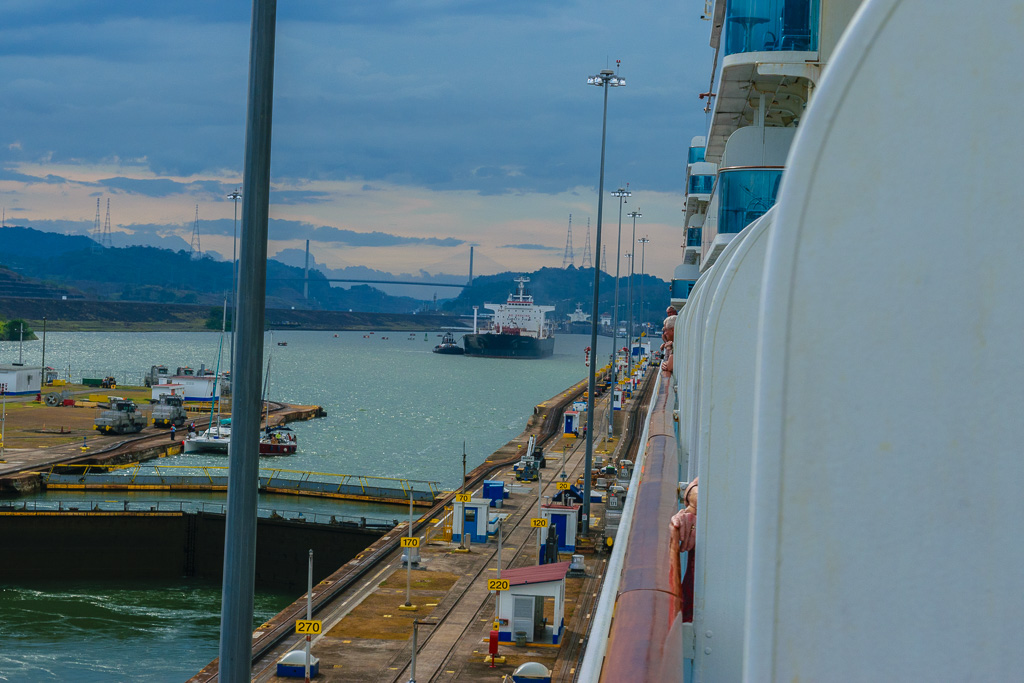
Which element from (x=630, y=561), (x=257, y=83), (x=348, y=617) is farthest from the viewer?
(x=348, y=617)

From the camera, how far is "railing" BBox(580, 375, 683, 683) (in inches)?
101

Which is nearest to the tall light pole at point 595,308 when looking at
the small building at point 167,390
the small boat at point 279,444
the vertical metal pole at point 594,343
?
the vertical metal pole at point 594,343

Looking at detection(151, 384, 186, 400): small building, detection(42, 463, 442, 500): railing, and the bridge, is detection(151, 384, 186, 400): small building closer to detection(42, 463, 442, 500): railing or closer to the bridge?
detection(42, 463, 442, 500): railing

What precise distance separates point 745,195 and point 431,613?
1312 cm

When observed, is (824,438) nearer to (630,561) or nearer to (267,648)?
(630,561)

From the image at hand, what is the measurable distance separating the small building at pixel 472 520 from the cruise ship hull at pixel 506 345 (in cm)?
14827

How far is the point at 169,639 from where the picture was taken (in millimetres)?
28484

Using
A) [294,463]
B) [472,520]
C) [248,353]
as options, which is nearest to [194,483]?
[294,463]

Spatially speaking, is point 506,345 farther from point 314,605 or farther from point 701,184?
point 314,605

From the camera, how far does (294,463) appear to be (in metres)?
57.7

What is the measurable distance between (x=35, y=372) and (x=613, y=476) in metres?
54.0

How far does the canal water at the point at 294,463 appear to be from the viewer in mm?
26750

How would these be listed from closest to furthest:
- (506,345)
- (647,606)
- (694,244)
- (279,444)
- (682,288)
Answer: (647,606)
(694,244)
(682,288)
(279,444)
(506,345)

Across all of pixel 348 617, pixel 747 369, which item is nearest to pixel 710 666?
pixel 747 369
